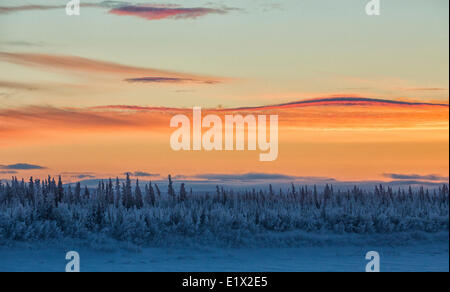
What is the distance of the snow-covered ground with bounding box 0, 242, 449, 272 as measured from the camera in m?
11.6

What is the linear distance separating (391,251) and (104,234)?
642cm

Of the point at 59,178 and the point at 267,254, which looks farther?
the point at 59,178

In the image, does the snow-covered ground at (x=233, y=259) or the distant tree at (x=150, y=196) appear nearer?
the snow-covered ground at (x=233, y=259)

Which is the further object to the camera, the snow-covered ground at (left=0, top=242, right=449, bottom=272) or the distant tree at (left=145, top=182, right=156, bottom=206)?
the distant tree at (left=145, top=182, right=156, bottom=206)

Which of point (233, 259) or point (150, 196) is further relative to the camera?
point (150, 196)

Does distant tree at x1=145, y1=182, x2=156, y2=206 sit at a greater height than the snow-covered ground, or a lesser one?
greater

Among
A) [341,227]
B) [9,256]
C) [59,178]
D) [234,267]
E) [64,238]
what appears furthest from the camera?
[59,178]

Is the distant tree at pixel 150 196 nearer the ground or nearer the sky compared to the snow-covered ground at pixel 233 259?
nearer the sky

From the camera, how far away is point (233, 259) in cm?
1264

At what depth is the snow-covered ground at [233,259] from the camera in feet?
38.1

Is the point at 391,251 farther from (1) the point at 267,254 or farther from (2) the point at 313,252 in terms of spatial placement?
(1) the point at 267,254
